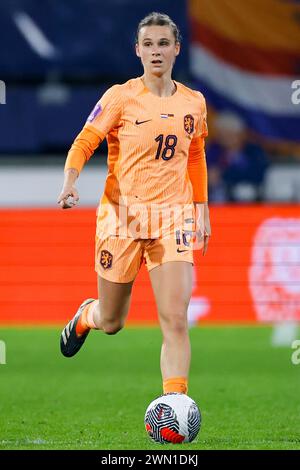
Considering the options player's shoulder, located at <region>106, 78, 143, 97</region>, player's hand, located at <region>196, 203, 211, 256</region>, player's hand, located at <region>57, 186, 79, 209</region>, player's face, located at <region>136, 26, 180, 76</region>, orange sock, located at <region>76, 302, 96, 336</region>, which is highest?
player's face, located at <region>136, 26, 180, 76</region>

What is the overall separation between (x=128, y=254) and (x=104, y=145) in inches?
391

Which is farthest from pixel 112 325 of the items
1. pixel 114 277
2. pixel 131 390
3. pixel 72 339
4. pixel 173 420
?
pixel 131 390

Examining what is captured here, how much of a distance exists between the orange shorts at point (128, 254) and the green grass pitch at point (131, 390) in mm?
977

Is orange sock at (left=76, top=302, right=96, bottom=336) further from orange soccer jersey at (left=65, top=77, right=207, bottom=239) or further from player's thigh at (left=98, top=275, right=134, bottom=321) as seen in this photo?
orange soccer jersey at (left=65, top=77, right=207, bottom=239)

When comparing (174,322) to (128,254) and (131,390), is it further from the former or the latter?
(131,390)

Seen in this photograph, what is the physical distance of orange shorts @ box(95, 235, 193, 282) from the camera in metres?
8.01

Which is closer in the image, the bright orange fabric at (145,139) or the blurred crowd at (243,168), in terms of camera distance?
the bright orange fabric at (145,139)

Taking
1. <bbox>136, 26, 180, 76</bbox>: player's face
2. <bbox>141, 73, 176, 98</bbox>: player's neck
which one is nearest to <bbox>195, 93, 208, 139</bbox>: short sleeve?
<bbox>141, 73, 176, 98</bbox>: player's neck

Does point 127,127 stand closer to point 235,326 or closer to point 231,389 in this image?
point 231,389

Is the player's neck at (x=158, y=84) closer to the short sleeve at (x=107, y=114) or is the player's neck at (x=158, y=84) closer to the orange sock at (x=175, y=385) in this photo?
the short sleeve at (x=107, y=114)

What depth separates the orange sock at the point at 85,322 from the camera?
8.96 metres

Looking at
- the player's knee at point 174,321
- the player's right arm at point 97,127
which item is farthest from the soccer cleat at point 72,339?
the player's right arm at point 97,127
